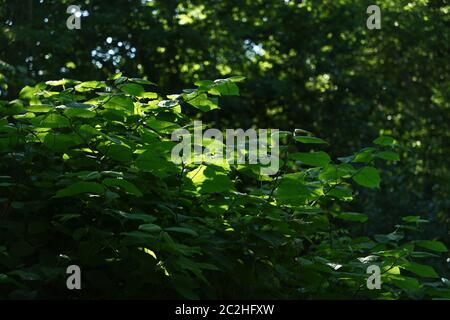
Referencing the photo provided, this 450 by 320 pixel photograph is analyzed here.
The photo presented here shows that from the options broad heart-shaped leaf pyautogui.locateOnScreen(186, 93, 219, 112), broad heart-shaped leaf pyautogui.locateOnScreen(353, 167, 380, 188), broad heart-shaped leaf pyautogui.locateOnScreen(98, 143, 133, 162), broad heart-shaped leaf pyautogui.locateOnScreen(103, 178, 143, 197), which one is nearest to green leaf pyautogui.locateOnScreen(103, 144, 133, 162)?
broad heart-shaped leaf pyautogui.locateOnScreen(98, 143, 133, 162)

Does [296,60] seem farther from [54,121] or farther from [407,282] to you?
[54,121]

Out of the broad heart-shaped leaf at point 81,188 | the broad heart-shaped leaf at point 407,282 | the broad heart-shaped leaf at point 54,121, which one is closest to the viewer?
the broad heart-shaped leaf at point 81,188

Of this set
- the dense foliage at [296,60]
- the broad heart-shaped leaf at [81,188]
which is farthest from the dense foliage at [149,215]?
the dense foliage at [296,60]

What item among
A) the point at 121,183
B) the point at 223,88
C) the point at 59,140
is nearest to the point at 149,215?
the point at 121,183

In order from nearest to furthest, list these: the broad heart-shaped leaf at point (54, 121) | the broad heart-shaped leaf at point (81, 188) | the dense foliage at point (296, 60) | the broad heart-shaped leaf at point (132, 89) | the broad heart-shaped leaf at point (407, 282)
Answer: the broad heart-shaped leaf at point (81, 188), the broad heart-shaped leaf at point (54, 121), the broad heart-shaped leaf at point (407, 282), the broad heart-shaped leaf at point (132, 89), the dense foliage at point (296, 60)

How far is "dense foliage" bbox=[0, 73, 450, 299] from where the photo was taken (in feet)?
8.87

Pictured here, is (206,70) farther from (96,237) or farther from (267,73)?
(96,237)

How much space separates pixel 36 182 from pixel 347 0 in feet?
49.4

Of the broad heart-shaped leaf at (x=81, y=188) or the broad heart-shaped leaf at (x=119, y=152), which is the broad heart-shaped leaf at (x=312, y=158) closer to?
the broad heart-shaped leaf at (x=119, y=152)

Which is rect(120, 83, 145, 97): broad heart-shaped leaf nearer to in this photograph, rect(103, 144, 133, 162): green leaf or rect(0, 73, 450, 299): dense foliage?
rect(0, 73, 450, 299): dense foliage

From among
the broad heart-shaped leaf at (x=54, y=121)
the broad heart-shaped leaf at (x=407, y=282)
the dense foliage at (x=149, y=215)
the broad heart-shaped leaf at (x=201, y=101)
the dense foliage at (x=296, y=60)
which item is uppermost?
the dense foliage at (x=296, y=60)

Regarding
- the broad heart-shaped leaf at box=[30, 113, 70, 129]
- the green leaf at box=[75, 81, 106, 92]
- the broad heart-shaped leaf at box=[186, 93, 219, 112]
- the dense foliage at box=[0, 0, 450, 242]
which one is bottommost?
the broad heart-shaped leaf at box=[30, 113, 70, 129]

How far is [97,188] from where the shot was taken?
2.62 metres

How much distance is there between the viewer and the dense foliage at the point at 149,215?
2.71 metres
